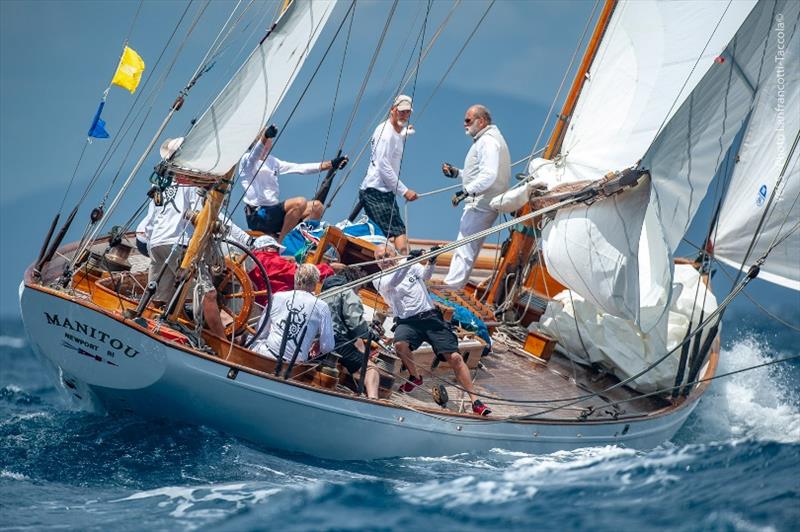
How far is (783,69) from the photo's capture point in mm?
9172

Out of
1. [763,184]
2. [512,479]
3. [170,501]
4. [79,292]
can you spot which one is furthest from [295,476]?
[763,184]

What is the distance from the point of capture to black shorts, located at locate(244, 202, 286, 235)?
959 centimetres

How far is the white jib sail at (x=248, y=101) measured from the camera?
271 inches

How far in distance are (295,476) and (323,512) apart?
0.86 metres

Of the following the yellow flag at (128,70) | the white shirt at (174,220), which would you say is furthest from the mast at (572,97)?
the yellow flag at (128,70)

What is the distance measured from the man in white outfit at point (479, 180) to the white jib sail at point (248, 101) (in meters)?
2.59

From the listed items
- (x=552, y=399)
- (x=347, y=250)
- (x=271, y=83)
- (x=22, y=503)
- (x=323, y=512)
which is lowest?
(x=22, y=503)

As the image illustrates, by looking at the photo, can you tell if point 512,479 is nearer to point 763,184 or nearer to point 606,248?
point 606,248

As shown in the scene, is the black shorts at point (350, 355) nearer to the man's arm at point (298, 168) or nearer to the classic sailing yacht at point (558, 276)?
the classic sailing yacht at point (558, 276)

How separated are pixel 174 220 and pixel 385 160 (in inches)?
92.5

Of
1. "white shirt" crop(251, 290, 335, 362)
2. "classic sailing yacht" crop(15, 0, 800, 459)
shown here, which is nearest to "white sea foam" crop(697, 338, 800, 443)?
"classic sailing yacht" crop(15, 0, 800, 459)

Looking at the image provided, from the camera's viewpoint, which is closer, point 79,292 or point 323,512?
point 323,512

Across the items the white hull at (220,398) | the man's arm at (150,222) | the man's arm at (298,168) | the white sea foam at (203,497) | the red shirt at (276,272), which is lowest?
the white sea foam at (203,497)

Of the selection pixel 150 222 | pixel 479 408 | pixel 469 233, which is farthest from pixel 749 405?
pixel 150 222
